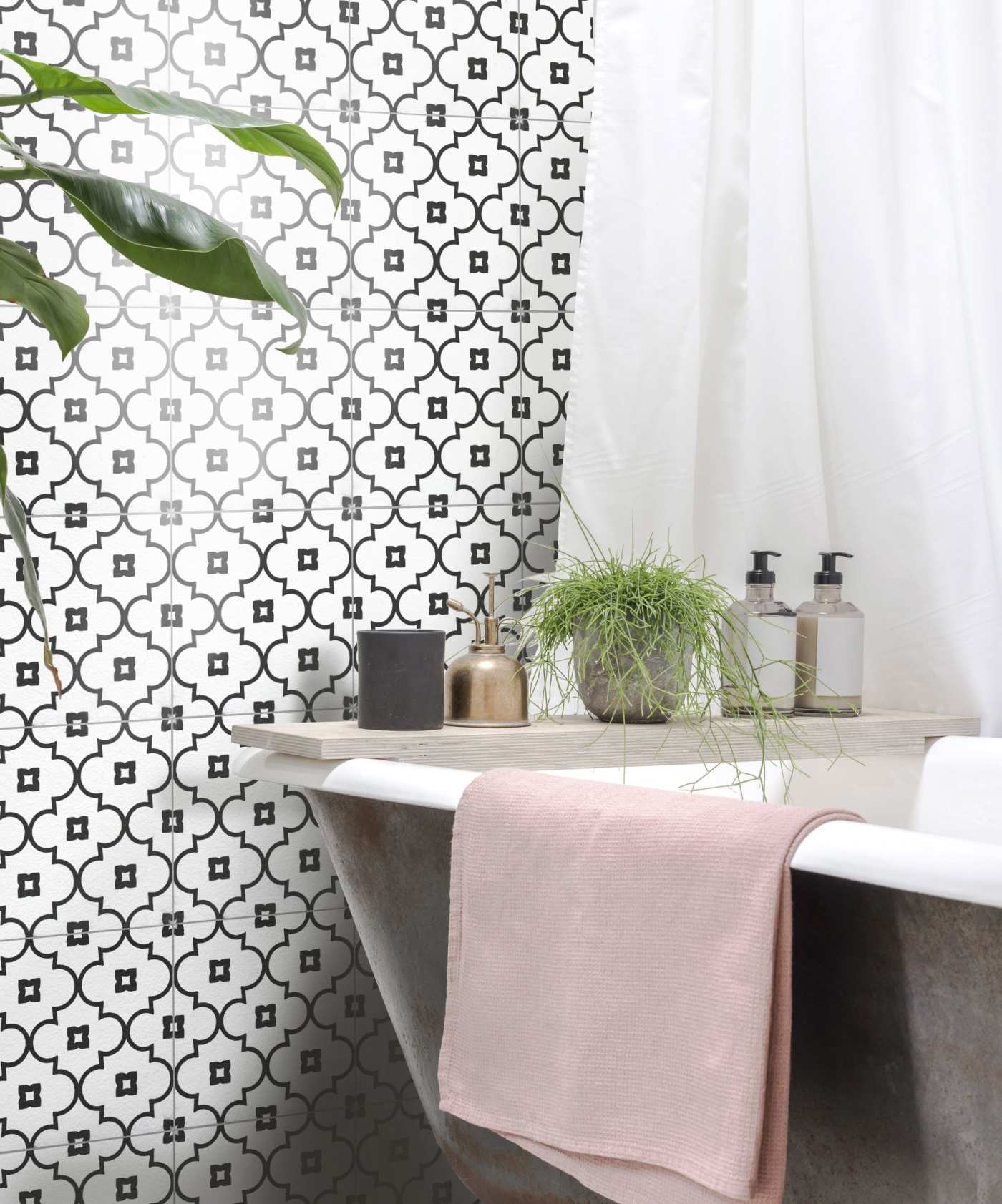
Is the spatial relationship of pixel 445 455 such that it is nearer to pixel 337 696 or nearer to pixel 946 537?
pixel 337 696

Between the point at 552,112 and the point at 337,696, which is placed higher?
the point at 552,112

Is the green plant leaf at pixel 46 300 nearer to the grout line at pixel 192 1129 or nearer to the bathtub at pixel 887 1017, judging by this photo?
the bathtub at pixel 887 1017

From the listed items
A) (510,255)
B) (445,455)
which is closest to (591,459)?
(445,455)

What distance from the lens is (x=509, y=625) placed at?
5.93 feet

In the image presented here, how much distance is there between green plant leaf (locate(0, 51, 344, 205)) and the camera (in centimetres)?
109

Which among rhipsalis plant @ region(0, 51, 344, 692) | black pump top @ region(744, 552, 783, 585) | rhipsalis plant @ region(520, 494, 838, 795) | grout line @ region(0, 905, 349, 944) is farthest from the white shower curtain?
rhipsalis plant @ region(0, 51, 344, 692)

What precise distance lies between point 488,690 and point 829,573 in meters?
0.50

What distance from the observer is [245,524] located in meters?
1.77

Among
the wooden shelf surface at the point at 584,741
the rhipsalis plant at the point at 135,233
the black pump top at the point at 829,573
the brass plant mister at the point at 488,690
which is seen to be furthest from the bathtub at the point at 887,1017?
the black pump top at the point at 829,573

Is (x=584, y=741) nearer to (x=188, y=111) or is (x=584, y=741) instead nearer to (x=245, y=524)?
(x=245, y=524)

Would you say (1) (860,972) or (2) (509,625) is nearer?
(1) (860,972)

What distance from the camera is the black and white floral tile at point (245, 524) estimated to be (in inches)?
65.9

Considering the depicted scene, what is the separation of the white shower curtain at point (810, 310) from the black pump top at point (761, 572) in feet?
0.28

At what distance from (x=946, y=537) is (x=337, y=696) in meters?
0.87
